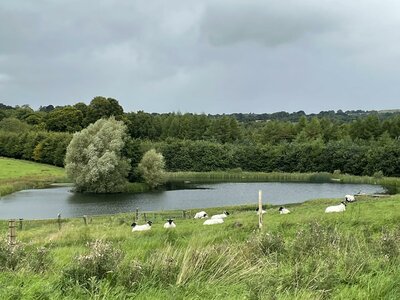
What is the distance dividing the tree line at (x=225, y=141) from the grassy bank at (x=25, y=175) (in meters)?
6.91

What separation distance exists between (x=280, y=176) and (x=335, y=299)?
85.2 meters

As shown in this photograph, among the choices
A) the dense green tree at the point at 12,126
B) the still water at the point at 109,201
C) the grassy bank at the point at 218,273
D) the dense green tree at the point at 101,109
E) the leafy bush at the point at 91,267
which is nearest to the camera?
the grassy bank at the point at 218,273

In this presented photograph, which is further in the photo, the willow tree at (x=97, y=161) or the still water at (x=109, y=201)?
the willow tree at (x=97, y=161)

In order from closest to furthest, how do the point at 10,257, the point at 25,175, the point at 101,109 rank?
the point at 10,257 → the point at 25,175 → the point at 101,109

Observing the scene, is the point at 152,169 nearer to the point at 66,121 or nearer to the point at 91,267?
the point at 66,121

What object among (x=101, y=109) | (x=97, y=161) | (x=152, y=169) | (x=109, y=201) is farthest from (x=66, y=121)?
(x=109, y=201)

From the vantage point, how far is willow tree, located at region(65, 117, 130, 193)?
63656mm

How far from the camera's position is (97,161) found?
63.5 m

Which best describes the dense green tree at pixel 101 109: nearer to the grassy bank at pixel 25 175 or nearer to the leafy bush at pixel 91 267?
the grassy bank at pixel 25 175

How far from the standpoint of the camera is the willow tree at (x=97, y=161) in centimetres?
6366

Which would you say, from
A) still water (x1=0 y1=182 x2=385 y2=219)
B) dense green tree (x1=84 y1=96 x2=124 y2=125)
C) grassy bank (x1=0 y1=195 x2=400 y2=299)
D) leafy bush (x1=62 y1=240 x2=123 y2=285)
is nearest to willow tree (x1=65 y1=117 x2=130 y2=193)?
still water (x1=0 y1=182 x2=385 y2=219)

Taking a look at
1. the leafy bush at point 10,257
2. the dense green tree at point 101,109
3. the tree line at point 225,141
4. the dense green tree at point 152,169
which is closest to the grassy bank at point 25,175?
the tree line at point 225,141

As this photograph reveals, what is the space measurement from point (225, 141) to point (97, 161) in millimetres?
63340

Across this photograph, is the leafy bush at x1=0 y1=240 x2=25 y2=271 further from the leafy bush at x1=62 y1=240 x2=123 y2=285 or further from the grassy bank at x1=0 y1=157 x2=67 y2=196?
the grassy bank at x1=0 y1=157 x2=67 y2=196
